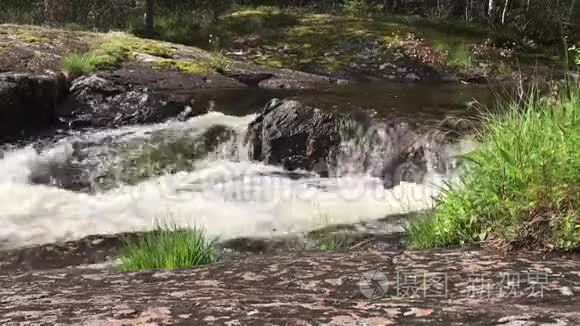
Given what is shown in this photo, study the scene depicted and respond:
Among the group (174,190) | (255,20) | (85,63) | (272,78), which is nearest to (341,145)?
(174,190)

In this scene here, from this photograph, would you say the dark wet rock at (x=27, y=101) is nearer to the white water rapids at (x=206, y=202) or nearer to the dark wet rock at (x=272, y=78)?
the white water rapids at (x=206, y=202)

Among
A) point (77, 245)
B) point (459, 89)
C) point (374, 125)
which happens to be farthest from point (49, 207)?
point (459, 89)

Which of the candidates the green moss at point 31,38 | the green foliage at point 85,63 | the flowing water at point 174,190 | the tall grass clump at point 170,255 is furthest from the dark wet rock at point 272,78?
the tall grass clump at point 170,255

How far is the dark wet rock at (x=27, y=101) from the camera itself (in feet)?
35.7

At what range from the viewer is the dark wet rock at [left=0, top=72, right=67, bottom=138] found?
428 inches

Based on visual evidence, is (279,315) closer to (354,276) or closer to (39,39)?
(354,276)

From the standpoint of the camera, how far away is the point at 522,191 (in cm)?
385

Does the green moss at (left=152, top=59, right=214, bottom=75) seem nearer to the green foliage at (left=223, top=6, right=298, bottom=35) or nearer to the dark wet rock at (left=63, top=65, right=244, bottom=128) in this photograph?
the dark wet rock at (left=63, top=65, right=244, bottom=128)

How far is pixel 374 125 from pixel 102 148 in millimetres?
4815

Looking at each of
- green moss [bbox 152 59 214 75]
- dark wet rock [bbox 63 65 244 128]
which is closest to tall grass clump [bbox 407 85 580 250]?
dark wet rock [bbox 63 65 244 128]

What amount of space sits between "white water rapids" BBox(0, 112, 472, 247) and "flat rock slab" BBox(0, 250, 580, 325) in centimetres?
272

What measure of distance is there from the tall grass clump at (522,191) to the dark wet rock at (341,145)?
13.9 ft

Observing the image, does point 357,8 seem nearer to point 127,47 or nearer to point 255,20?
point 255,20

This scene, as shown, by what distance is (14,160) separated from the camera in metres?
9.80
